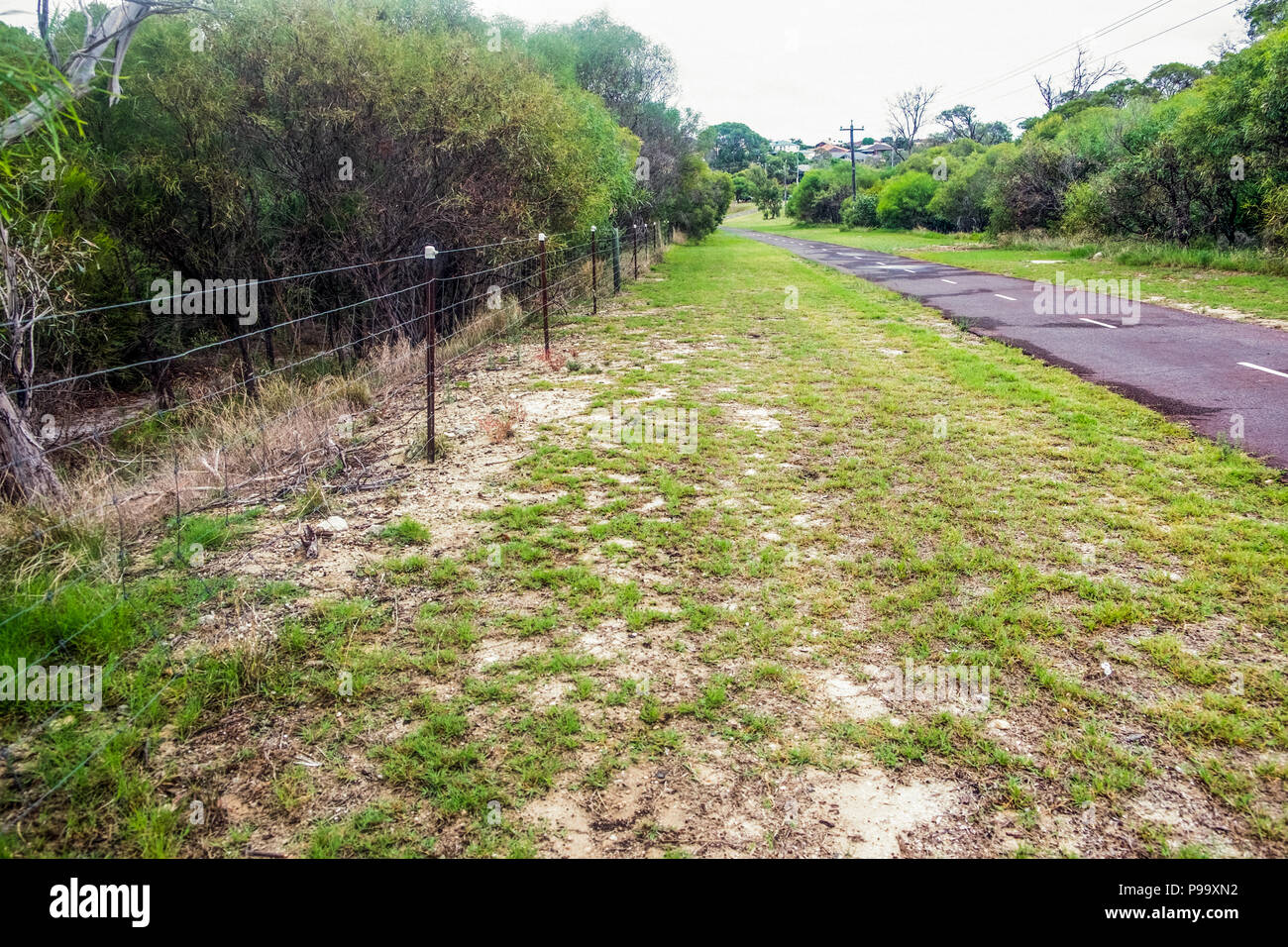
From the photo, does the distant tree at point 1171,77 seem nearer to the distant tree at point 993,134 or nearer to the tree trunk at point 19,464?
the distant tree at point 993,134

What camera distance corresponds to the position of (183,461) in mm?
6578

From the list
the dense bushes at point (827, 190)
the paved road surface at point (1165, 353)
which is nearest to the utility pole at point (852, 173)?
the dense bushes at point (827, 190)

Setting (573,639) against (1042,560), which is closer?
(573,639)

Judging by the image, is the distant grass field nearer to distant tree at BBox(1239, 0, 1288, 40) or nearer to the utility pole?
distant tree at BBox(1239, 0, 1288, 40)

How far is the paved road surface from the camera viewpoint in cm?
696

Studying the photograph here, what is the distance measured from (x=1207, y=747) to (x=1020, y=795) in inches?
33.6

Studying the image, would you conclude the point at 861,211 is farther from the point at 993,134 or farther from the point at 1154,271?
the point at 1154,271

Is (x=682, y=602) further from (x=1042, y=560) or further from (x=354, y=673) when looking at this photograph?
(x=1042, y=560)

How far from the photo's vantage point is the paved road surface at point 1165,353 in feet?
22.8

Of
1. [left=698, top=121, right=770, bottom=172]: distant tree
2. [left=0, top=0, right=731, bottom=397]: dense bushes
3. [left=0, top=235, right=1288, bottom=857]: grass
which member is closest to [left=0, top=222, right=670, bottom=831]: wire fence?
[left=0, top=235, right=1288, bottom=857]: grass

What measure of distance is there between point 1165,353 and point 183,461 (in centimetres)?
1131

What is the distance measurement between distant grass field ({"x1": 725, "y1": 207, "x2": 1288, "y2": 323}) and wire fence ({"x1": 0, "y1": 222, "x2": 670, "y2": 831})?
11.6m

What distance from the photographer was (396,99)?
36.6 ft
